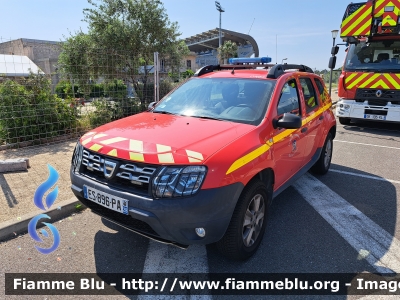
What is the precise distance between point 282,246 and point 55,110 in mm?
5823

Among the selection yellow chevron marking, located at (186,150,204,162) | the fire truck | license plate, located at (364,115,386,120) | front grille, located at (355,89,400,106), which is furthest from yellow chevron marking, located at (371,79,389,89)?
yellow chevron marking, located at (186,150,204,162)

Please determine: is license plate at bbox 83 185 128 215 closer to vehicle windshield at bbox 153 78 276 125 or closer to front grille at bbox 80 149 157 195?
front grille at bbox 80 149 157 195

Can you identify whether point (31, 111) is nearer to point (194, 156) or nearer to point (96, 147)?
point (96, 147)

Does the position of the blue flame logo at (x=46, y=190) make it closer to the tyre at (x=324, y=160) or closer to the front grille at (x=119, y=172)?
the front grille at (x=119, y=172)

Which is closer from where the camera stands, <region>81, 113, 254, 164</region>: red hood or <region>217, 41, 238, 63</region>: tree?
<region>81, 113, 254, 164</region>: red hood

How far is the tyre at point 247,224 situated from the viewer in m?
2.49

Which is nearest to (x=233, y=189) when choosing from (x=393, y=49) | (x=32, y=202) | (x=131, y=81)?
(x=32, y=202)

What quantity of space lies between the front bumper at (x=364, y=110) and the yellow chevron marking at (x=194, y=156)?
820 cm

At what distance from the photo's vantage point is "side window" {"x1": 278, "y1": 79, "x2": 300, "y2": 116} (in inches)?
132

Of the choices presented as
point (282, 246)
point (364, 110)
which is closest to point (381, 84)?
point (364, 110)

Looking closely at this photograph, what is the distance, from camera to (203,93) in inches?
145

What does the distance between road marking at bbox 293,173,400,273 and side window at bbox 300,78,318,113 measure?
1.28m

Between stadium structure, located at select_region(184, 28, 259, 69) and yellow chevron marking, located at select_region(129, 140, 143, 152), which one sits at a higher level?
stadium structure, located at select_region(184, 28, 259, 69)

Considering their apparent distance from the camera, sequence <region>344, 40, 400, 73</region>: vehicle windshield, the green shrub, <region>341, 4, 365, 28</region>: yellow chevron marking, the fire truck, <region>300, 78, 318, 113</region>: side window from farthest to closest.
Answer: <region>344, 40, 400, 73</region>: vehicle windshield, <region>341, 4, 365, 28</region>: yellow chevron marking, the fire truck, the green shrub, <region>300, 78, 318, 113</region>: side window
